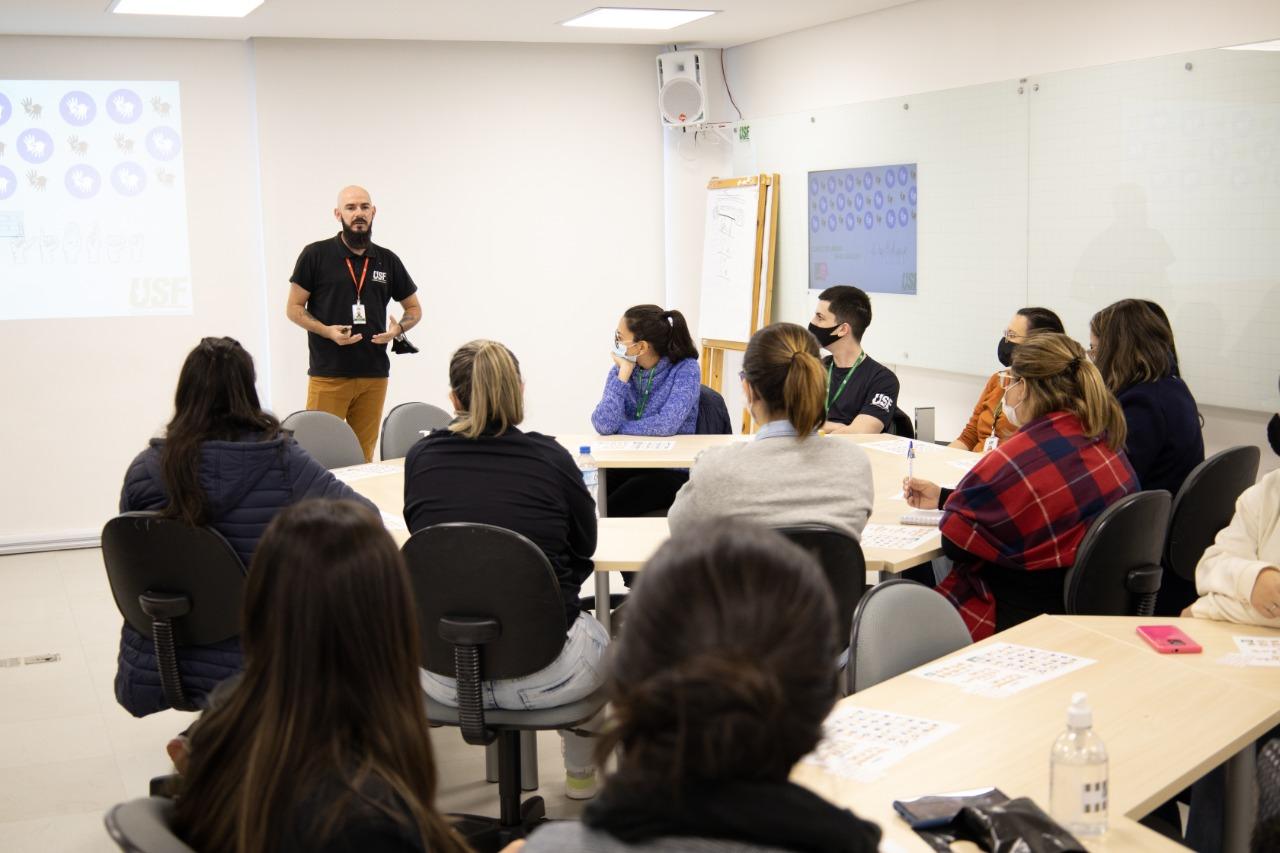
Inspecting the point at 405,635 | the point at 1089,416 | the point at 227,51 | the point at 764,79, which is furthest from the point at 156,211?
the point at 405,635

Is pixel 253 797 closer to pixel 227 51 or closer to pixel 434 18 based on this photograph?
pixel 434 18

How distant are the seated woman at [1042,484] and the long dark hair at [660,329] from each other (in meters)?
1.98

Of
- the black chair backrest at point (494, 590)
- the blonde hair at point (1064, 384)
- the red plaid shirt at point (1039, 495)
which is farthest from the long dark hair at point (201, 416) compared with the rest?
the blonde hair at point (1064, 384)

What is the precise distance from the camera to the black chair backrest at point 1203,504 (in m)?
3.90

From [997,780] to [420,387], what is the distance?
20.3ft

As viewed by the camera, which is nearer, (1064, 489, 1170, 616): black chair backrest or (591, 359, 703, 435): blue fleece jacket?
(1064, 489, 1170, 616): black chair backrest

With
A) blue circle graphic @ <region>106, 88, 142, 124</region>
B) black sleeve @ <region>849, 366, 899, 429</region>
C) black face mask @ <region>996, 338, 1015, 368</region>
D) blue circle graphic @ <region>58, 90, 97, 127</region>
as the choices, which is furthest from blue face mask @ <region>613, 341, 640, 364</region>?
blue circle graphic @ <region>58, 90, 97, 127</region>

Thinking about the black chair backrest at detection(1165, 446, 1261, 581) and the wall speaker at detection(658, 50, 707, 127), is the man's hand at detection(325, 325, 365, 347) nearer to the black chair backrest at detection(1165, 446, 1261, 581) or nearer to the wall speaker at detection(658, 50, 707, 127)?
the wall speaker at detection(658, 50, 707, 127)

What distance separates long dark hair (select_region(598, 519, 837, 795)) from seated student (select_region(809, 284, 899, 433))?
433 centimetres

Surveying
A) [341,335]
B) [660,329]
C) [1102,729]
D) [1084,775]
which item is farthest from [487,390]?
[341,335]

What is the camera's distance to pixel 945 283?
6.42m

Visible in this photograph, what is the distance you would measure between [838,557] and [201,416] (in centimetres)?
163

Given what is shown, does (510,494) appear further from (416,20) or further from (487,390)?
(416,20)

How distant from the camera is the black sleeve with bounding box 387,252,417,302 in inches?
264
